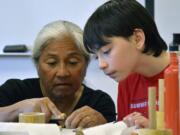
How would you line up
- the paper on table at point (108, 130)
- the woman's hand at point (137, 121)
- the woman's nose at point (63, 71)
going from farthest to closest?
the woman's nose at point (63, 71)
the paper on table at point (108, 130)
the woman's hand at point (137, 121)

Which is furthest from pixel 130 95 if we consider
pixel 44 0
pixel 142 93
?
pixel 44 0

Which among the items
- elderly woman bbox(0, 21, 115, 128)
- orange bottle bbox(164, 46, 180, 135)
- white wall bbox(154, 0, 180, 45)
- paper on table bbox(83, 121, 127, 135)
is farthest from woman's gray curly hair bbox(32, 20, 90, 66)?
white wall bbox(154, 0, 180, 45)

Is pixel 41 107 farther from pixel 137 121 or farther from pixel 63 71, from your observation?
pixel 137 121

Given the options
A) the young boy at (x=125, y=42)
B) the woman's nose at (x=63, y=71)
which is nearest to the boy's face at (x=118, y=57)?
the young boy at (x=125, y=42)

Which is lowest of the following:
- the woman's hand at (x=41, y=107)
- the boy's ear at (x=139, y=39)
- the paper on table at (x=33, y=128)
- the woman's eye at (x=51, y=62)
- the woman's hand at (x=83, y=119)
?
the woman's hand at (x=83, y=119)

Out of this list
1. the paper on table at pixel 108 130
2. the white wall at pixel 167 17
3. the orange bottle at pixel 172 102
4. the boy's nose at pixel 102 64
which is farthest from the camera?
the white wall at pixel 167 17

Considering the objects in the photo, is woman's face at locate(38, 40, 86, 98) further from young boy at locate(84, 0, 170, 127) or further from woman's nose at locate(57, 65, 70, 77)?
young boy at locate(84, 0, 170, 127)

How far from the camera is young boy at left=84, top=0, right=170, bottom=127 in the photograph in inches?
47.0

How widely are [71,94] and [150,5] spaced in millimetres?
988

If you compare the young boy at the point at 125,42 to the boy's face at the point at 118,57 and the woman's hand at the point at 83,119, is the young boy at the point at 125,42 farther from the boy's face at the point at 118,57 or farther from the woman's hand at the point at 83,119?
the woman's hand at the point at 83,119

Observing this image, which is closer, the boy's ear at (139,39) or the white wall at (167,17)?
the boy's ear at (139,39)

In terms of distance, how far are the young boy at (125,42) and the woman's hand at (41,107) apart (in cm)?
18

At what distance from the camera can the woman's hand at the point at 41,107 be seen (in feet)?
3.90

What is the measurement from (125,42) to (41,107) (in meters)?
0.31
